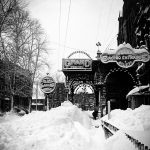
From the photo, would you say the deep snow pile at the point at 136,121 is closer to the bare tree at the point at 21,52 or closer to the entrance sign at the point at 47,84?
the entrance sign at the point at 47,84

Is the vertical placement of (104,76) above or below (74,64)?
below

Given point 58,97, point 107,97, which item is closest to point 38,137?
point 107,97

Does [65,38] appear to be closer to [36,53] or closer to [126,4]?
[36,53]

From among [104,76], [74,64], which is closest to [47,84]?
[74,64]

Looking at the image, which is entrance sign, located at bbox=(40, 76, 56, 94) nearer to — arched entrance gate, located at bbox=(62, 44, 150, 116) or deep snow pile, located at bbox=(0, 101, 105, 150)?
deep snow pile, located at bbox=(0, 101, 105, 150)

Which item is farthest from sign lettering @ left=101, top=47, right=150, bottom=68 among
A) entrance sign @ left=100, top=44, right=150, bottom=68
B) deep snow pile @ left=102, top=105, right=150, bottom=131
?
deep snow pile @ left=102, top=105, right=150, bottom=131

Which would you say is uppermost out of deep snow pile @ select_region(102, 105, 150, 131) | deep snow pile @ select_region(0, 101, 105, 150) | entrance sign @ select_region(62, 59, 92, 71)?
entrance sign @ select_region(62, 59, 92, 71)

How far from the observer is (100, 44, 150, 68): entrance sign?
439 inches

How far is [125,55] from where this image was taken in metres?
11.2


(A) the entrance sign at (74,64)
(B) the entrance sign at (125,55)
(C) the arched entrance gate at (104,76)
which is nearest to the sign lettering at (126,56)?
(B) the entrance sign at (125,55)

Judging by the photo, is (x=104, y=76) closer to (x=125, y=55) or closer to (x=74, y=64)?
(x=74, y=64)

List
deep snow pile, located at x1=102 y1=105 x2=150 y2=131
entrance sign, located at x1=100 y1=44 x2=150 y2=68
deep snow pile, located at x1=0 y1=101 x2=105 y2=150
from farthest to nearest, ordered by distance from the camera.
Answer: entrance sign, located at x1=100 y1=44 x2=150 y2=68, deep snow pile, located at x1=0 y1=101 x2=105 y2=150, deep snow pile, located at x1=102 y1=105 x2=150 y2=131

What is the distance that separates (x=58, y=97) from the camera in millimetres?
80125

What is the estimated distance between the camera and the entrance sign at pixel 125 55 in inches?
439
